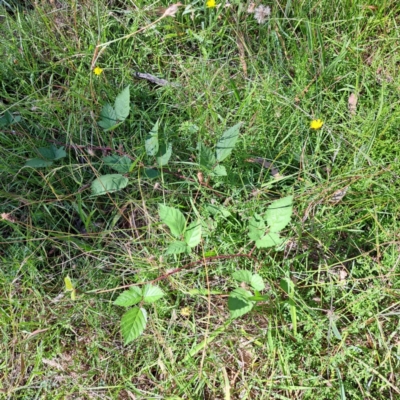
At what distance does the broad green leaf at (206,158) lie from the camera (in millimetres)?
1482

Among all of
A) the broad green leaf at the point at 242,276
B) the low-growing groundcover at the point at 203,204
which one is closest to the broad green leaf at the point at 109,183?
the low-growing groundcover at the point at 203,204

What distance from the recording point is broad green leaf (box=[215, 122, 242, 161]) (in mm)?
1453

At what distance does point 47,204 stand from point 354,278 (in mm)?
1110

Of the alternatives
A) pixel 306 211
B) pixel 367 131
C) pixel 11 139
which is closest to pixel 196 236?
pixel 306 211

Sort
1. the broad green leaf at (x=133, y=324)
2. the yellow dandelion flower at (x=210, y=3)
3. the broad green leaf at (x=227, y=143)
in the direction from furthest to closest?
the yellow dandelion flower at (x=210, y=3) → the broad green leaf at (x=227, y=143) → the broad green leaf at (x=133, y=324)

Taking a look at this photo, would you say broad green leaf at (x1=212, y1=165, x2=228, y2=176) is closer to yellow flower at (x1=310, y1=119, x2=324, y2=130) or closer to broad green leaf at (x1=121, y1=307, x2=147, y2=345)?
yellow flower at (x1=310, y1=119, x2=324, y2=130)

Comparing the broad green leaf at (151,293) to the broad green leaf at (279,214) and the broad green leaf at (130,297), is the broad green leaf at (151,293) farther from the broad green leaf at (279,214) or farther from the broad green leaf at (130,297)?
the broad green leaf at (279,214)

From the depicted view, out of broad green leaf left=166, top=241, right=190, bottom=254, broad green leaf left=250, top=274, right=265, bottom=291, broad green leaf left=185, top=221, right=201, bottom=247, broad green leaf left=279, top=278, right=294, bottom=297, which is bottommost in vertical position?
broad green leaf left=279, top=278, right=294, bottom=297

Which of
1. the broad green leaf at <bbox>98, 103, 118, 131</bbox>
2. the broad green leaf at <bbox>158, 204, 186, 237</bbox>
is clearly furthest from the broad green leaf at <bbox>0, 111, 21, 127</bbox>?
the broad green leaf at <bbox>158, 204, 186, 237</bbox>

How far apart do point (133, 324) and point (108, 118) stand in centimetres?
72

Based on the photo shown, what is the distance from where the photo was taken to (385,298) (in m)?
1.42

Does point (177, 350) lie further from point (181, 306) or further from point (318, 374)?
point (318, 374)

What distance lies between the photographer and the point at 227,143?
4.81 feet

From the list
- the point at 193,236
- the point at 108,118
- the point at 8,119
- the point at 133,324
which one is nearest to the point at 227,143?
the point at 193,236
